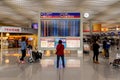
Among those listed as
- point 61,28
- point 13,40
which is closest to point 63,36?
point 61,28

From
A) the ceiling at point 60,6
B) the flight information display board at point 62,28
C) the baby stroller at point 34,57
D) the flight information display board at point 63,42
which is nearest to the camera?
the baby stroller at point 34,57

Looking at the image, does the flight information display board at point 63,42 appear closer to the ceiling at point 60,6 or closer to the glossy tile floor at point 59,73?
the ceiling at point 60,6

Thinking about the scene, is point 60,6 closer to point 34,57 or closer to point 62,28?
point 62,28

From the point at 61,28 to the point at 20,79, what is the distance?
460 inches

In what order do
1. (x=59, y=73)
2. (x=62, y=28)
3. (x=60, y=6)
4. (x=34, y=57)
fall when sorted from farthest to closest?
(x=60, y=6)
(x=62, y=28)
(x=34, y=57)
(x=59, y=73)

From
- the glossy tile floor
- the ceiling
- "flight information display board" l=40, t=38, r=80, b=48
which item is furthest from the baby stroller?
the ceiling

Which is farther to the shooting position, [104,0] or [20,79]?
[104,0]

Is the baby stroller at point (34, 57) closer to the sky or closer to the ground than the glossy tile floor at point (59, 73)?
closer to the sky

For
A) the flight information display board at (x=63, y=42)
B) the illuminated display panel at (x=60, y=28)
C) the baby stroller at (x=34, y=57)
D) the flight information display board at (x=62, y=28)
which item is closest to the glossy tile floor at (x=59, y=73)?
the baby stroller at (x=34, y=57)

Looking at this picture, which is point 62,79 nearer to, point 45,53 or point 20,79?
point 20,79

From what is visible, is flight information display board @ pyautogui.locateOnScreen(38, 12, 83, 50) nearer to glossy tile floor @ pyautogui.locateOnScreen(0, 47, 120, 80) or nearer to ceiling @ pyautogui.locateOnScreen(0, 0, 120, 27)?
ceiling @ pyautogui.locateOnScreen(0, 0, 120, 27)

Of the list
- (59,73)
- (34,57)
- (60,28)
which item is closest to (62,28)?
(60,28)

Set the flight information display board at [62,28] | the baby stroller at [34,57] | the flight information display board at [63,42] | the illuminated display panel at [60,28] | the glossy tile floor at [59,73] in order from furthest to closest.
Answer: the illuminated display panel at [60,28]
the flight information display board at [62,28]
the flight information display board at [63,42]
the baby stroller at [34,57]
the glossy tile floor at [59,73]

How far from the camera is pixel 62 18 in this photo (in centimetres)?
1984
